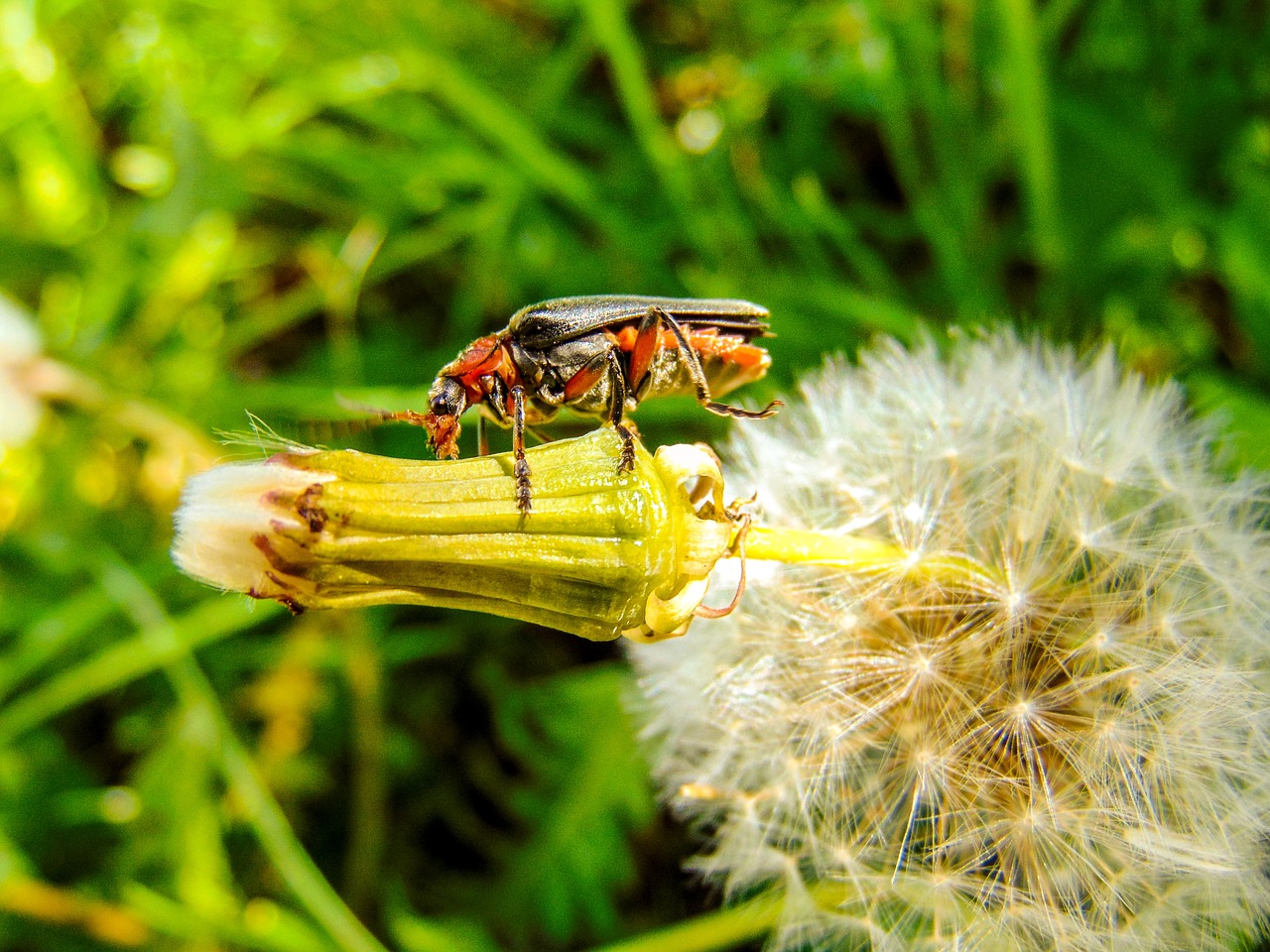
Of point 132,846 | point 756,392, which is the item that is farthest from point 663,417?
point 132,846

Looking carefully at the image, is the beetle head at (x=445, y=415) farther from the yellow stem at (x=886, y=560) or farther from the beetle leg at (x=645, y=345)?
the yellow stem at (x=886, y=560)

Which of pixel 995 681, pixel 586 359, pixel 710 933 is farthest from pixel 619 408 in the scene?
pixel 710 933

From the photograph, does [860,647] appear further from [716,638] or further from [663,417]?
[663,417]

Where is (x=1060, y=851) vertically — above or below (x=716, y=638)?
below

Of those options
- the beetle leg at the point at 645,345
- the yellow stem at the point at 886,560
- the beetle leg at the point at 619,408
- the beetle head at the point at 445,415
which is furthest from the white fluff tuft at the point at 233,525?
the yellow stem at the point at 886,560

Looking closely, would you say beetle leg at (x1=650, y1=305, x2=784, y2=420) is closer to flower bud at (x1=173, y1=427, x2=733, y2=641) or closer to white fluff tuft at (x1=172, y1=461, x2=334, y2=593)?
flower bud at (x1=173, y1=427, x2=733, y2=641)
